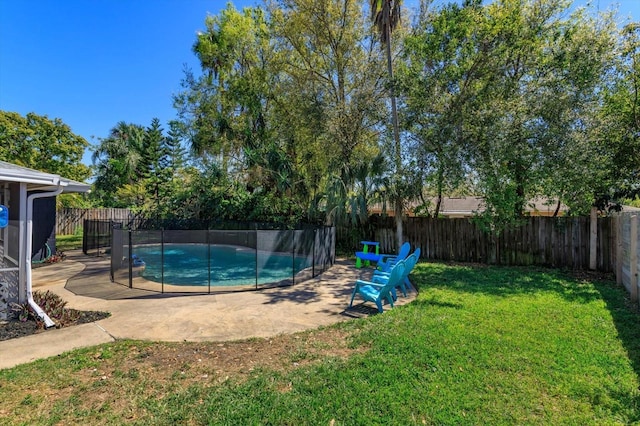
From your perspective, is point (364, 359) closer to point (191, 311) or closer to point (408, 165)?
point (191, 311)

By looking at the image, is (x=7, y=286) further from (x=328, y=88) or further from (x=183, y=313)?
Answer: (x=328, y=88)

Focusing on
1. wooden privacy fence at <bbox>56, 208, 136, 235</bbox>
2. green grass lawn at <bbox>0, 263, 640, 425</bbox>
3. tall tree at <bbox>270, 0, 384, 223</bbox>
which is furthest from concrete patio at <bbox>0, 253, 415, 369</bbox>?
wooden privacy fence at <bbox>56, 208, 136, 235</bbox>

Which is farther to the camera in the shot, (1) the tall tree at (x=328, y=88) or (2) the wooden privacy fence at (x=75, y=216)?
(2) the wooden privacy fence at (x=75, y=216)

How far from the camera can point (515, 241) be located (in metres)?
9.81

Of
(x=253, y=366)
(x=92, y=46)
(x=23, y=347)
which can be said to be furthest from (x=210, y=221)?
(x=253, y=366)

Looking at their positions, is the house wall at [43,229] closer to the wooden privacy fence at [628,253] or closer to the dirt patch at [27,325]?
the dirt patch at [27,325]

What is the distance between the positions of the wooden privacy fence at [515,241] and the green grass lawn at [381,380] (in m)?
4.81

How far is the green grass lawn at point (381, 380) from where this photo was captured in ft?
8.50

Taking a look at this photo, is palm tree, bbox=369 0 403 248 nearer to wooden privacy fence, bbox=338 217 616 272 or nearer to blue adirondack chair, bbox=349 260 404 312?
wooden privacy fence, bbox=338 217 616 272

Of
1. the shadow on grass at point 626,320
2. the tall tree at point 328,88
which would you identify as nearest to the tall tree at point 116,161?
the tall tree at point 328,88

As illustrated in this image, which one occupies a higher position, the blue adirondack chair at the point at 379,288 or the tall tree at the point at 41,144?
the tall tree at the point at 41,144

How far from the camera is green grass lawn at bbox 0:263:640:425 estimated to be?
2.59m

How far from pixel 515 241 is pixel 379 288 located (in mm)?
6613

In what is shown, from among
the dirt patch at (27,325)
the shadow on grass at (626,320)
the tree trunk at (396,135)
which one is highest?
the tree trunk at (396,135)
